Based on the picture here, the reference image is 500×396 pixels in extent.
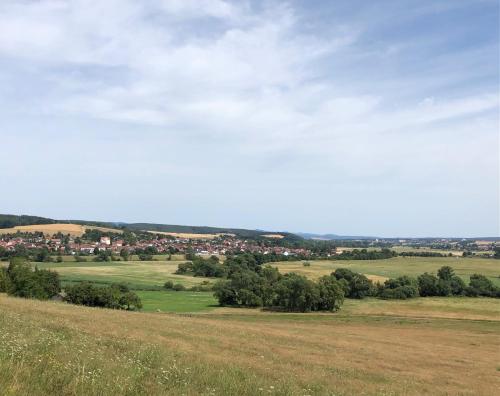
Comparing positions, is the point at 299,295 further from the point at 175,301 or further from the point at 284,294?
the point at 175,301

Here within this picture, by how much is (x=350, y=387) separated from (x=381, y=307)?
73.9 metres

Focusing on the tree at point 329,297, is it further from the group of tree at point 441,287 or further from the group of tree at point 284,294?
the group of tree at point 441,287

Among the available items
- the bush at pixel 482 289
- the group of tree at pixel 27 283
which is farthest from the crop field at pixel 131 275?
the bush at pixel 482 289

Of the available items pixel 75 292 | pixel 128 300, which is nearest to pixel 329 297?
pixel 128 300

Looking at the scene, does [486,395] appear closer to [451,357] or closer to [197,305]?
[451,357]

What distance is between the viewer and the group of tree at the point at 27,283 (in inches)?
2665

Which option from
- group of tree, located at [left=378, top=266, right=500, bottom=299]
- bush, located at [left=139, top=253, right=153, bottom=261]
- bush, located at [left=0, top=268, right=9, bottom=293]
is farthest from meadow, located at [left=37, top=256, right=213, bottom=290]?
group of tree, located at [left=378, top=266, right=500, bottom=299]

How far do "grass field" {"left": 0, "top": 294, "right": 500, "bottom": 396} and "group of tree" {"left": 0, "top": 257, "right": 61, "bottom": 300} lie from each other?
3731cm

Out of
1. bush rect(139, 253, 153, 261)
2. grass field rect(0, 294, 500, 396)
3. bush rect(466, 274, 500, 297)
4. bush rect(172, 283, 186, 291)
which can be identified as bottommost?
bush rect(172, 283, 186, 291)

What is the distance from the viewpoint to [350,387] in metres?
17.3

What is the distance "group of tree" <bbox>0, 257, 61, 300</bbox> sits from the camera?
67.7m

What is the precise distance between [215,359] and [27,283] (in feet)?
200

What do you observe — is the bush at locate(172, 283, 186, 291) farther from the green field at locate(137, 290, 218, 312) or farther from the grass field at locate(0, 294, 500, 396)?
the grass field at locate(0, 294, 500, 396)

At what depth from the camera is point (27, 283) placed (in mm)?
70125
